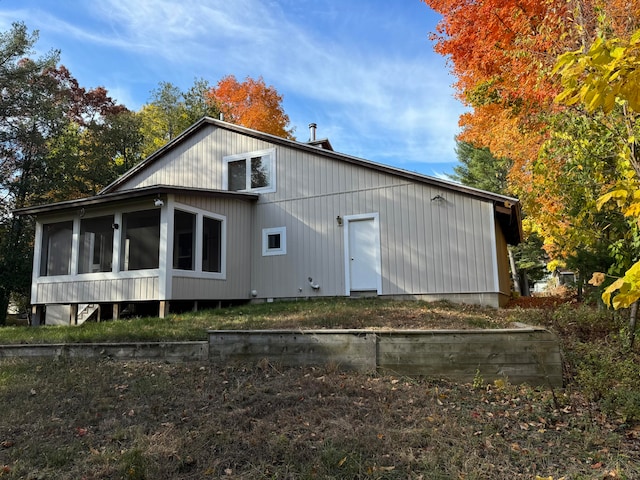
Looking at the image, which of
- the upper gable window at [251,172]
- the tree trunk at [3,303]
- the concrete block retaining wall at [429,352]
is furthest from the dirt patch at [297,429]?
the tree trunk at [3,303]

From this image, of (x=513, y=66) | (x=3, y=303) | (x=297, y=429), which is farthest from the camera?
(x=3, y=303)

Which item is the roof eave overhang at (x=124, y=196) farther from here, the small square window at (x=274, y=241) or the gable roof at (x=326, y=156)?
the small square window at (x=274, y=241)

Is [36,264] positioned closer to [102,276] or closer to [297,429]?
[102,276]

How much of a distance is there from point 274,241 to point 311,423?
8.54 metres

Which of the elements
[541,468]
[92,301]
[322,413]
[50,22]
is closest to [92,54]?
[50,22]

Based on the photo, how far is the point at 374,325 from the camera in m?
6.13

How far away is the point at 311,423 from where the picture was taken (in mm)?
3551

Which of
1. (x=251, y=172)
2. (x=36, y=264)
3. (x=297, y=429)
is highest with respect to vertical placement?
(x=251, y=172)

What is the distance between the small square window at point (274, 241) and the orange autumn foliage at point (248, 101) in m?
15.6

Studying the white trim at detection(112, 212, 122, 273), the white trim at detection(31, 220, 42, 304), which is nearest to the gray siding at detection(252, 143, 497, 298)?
the white trim at detection(112, 212, 122, 273)

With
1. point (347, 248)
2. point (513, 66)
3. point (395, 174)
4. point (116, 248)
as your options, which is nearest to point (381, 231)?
point (347, 248)

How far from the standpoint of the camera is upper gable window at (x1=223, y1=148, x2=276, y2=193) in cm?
1213

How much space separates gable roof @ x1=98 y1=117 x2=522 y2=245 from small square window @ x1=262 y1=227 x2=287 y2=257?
7.77 ft

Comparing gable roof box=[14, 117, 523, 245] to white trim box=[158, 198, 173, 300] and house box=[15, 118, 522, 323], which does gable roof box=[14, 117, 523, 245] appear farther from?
white trim box=[158, 198, 173, 300]
